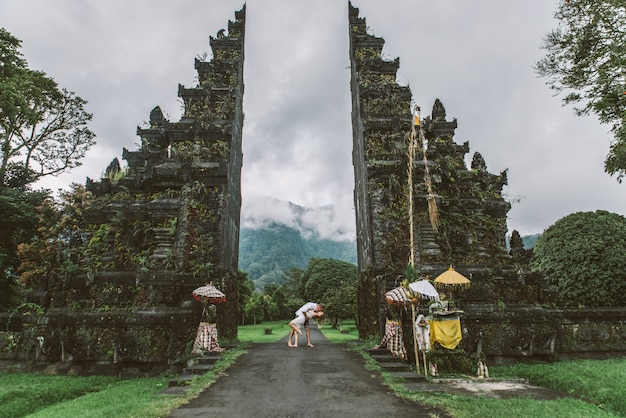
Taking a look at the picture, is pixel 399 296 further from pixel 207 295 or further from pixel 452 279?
pixel 207 295

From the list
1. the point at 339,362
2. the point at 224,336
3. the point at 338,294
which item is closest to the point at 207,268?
the point at 224,336

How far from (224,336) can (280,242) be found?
172443 millimetres

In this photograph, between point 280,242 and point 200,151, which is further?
point 280,242

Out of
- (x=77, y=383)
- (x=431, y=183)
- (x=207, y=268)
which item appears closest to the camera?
(x=77, y=383)

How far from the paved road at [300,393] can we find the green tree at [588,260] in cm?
963

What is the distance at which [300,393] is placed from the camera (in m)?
6.74

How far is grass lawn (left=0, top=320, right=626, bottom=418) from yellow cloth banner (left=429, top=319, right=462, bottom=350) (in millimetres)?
1494

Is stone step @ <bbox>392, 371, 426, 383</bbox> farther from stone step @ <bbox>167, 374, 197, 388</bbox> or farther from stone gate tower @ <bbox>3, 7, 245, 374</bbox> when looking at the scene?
stone gate tower @ <bbox>3, 7, 245, 374</bbox>

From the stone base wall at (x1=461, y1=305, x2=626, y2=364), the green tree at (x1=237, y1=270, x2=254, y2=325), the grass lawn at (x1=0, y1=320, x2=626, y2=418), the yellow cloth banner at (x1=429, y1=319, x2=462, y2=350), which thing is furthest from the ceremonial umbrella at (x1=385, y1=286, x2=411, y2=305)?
the green tree at (x1=237, y1=270, x2=254, y2=325)

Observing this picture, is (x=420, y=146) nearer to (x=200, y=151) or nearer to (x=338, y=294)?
(x=200, y=151)

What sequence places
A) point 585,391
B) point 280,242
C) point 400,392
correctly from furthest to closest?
point 280,242 < point 585,391 < point 400,392

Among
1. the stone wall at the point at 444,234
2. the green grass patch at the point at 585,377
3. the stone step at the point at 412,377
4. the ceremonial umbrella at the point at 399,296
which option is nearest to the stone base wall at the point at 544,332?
the stone wall at the point at 444,234

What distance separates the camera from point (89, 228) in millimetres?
13812

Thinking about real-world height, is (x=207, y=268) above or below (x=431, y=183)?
below
